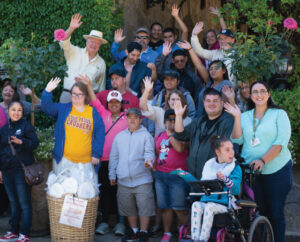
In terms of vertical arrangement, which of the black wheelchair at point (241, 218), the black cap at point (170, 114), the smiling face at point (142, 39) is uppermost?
the smiling face at point (142, 39)

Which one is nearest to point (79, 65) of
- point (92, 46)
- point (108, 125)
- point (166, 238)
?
point (92, 46)

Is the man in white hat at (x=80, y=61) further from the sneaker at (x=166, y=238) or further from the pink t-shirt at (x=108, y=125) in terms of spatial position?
the sneaker at (x=166, y=238)

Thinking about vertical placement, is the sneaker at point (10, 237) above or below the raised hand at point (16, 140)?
below

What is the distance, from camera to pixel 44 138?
716 centimetres

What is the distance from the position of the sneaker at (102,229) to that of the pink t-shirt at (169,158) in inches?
45.3

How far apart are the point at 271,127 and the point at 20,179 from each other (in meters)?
3.01

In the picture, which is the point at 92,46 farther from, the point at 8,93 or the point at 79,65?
the point at 8,93

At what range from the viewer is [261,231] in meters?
5.36

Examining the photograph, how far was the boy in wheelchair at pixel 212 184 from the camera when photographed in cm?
503

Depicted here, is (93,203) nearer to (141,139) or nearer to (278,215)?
(141,139)

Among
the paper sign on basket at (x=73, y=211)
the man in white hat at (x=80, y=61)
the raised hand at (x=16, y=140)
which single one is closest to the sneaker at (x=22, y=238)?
the paper sign on basket at (x=73, y=211)

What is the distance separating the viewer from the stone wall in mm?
9898

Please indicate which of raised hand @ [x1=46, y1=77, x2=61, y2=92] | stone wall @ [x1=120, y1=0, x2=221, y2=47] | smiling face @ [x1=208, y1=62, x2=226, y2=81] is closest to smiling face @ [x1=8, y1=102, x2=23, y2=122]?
raised hand @ [x1=46, y1=77, x2=61, y2=92]

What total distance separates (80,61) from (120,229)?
2582 mm
